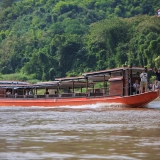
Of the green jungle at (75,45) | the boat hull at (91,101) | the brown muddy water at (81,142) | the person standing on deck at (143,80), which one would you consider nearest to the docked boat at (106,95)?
the boat hull at (91,101)

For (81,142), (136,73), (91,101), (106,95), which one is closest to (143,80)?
(136,73)

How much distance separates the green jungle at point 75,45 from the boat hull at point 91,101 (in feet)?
80.5

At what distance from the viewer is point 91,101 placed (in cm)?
2691

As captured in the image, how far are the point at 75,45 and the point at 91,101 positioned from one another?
53.9 meters

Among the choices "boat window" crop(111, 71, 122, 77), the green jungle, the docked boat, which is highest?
the green jungle

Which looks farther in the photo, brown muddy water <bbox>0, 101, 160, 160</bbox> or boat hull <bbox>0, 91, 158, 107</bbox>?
boat hull <bbox>0, 91, 158, 107</bbox>

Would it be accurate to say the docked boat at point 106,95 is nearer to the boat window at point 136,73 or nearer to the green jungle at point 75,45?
the boat window at point 136,73

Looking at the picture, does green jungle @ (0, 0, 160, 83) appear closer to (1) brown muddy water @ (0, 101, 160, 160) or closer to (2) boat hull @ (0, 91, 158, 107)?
(2) boat hull @ (0, 91, 158, 107)

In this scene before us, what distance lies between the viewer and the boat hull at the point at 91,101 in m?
24.8

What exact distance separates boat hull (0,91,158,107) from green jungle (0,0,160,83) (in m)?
24.5

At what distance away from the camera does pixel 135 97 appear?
81.5ft

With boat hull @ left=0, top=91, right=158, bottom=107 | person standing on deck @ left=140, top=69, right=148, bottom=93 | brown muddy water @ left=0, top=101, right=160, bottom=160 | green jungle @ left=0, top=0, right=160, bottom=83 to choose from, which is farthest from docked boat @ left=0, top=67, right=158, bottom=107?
green jungle @ left=0, top=0, right=160, bottom=83

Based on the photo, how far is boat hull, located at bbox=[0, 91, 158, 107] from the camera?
2480 cm

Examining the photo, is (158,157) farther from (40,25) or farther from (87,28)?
(40,25)
